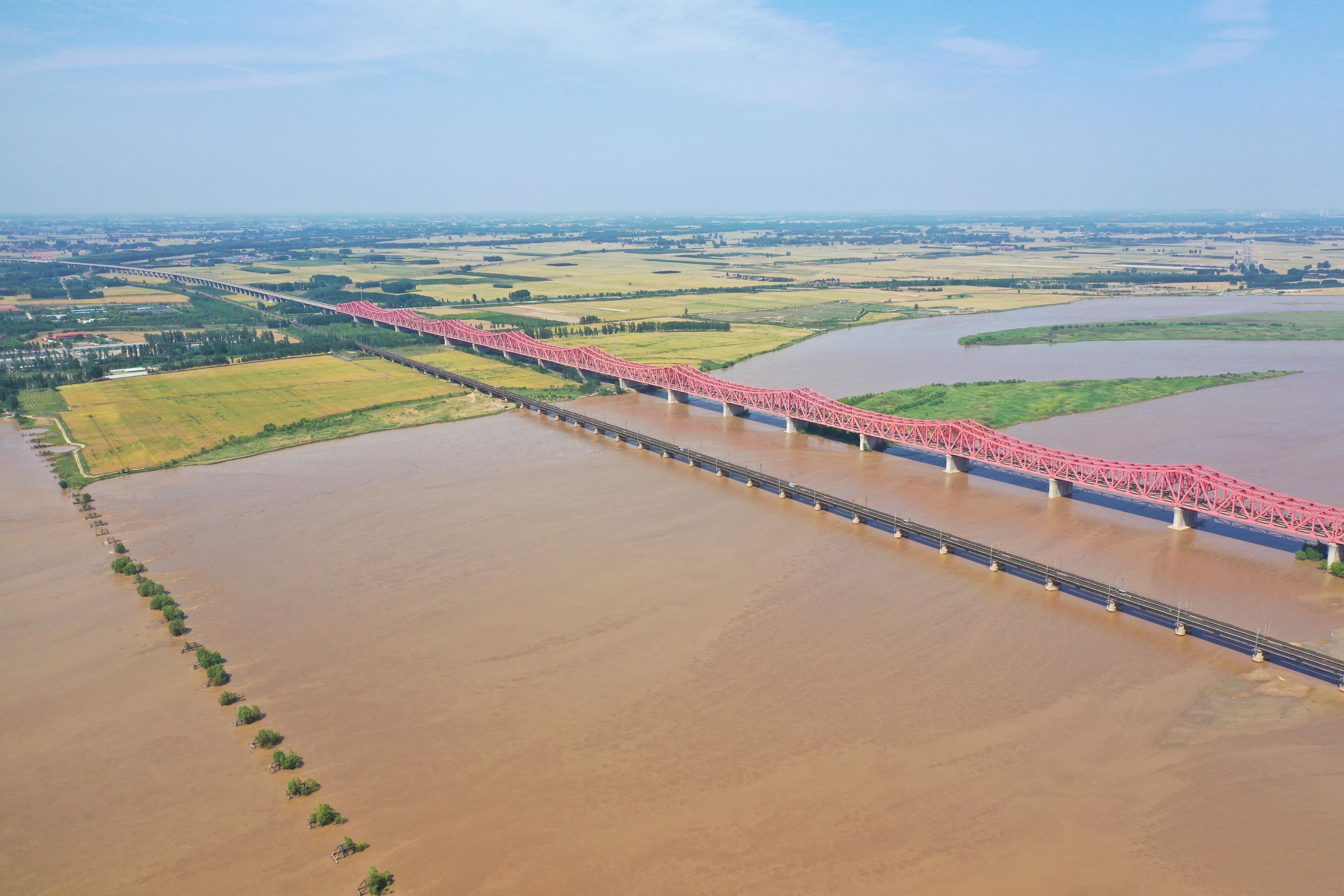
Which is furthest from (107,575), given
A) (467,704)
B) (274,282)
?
(274,282)

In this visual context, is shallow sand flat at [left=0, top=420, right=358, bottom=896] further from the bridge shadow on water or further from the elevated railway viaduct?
the bridge shadow on water

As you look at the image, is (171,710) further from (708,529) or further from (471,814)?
(708,529)

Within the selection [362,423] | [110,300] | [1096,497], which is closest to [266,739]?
[1096,497]

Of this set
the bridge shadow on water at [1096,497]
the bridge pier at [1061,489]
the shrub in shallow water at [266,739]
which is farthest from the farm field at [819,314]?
the shrub in shallow water at [266,739]

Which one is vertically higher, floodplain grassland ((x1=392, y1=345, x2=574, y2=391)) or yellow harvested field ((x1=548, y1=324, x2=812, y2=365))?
yellow harvested field ((x1=548, y1=324, x2=812, y2=365))

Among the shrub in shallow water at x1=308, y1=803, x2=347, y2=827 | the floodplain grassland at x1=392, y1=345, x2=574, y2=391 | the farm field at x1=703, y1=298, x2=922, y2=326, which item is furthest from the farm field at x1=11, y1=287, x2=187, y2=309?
the shrub in shallow water at x1=308, y1=803, x2=347, y2=827
